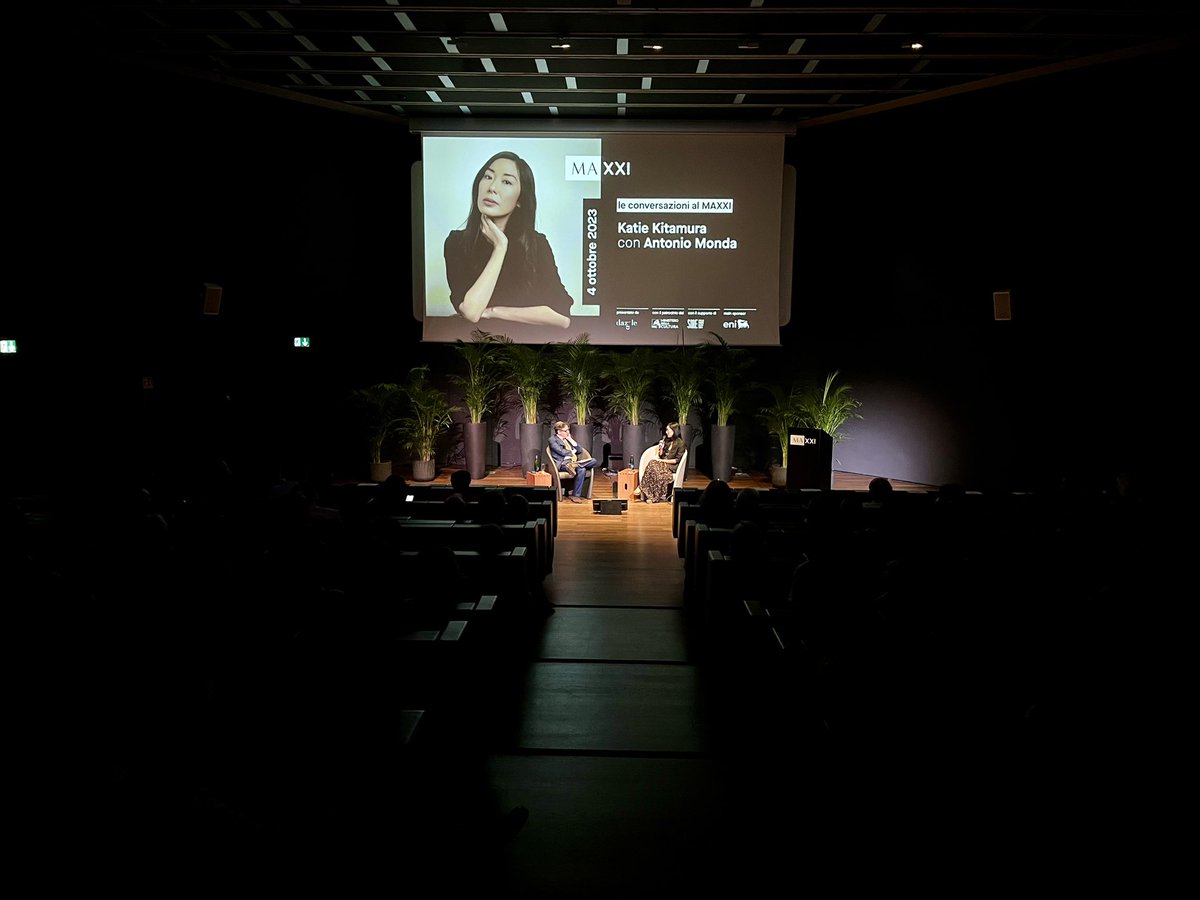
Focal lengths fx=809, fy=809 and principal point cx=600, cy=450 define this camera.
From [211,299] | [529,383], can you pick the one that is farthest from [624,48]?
[211,299]

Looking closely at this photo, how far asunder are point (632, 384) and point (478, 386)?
1.92m

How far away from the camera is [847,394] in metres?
10.6

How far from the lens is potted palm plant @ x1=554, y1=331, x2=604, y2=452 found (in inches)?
391

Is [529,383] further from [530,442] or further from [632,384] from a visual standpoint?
[632,384]

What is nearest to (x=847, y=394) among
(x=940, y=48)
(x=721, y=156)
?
(x=721, y=156)

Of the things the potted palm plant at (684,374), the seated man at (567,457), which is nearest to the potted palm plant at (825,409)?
the potted palm plant at (684,374)

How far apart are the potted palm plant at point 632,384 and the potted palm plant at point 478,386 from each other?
1.46 metres

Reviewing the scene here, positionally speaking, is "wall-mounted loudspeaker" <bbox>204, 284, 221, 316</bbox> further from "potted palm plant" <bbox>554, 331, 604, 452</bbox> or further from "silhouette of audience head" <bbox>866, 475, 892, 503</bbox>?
"silhouette of audience head" <bbox>866, 475, 892, 503</bbox>

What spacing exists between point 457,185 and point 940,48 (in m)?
5.69

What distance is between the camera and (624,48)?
311 inches

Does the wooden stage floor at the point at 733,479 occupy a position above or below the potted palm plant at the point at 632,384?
below

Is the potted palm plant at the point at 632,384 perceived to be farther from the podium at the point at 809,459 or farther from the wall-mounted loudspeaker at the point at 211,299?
the wall-mounted loudspeaker at the point at 211,299

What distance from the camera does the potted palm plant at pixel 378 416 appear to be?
962 centimetres

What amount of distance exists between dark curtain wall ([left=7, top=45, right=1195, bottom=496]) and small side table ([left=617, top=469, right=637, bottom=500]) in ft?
7.83
